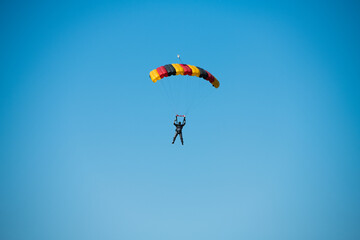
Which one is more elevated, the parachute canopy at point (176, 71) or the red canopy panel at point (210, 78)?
the red canopy panel at point (210, 78)

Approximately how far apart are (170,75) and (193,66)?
2472 millimetres

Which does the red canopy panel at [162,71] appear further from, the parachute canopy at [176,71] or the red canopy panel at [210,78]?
the red canopy panel at [210,78]

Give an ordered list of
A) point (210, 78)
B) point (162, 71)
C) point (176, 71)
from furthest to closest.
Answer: point (210, 78)
point (162, 71)
point (176, 71)

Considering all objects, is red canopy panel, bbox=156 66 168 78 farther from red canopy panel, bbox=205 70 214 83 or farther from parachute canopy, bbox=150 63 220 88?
red canopy panel, bbox=205 70 214 83

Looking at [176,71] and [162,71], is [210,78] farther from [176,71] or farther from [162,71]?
[162,71]

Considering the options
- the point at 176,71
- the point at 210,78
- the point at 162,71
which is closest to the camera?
the point at 176,71

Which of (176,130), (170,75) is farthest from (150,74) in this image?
(176,130)

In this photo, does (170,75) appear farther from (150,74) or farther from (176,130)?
(176,130)

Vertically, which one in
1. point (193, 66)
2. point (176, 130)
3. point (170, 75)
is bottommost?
point (176, 130)

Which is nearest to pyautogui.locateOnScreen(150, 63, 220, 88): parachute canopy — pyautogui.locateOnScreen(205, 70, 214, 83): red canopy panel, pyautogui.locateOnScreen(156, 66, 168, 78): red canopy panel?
pyautogui.locateOnScreen(156, 66, 168, 78): red canopy panel

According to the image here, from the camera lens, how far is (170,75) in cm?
2984

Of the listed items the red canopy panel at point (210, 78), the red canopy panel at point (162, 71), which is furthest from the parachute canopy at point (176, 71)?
the red canopy panel at point (210, 78)

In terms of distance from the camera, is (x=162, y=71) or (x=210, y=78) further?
(x=210, y=78)

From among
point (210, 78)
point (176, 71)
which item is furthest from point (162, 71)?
point (210, 78)
